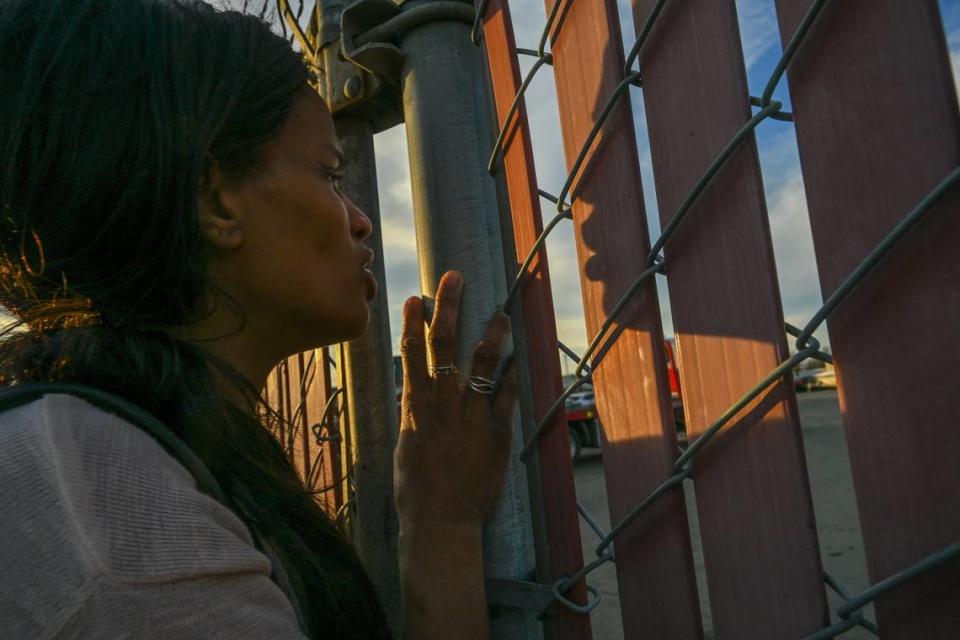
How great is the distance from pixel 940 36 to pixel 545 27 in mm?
551

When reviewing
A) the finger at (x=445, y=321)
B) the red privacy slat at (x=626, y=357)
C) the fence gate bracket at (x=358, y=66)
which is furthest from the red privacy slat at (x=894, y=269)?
the fence gate bracket at (x=358, y=66)

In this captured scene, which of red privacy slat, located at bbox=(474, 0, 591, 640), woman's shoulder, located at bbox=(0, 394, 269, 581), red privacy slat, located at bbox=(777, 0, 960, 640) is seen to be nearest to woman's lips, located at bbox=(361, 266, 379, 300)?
red privacy slat, located at bbox=(474, 0, 591, 640)

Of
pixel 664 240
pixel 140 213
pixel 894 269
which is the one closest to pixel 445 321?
pixel 664 240

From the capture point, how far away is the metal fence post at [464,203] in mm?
1016

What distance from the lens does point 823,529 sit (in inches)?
218

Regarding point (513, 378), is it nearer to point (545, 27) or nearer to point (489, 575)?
point (489, 575)

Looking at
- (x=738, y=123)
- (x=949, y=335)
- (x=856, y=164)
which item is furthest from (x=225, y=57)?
(x=949, y=335)

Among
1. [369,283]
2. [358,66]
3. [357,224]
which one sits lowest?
[369,283]

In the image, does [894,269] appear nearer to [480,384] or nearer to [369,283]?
[480,384]

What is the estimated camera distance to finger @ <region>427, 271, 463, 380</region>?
1.00m

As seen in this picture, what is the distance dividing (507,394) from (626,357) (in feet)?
0.76

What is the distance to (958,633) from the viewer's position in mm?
558

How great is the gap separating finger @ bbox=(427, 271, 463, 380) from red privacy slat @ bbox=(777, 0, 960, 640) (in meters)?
0.53

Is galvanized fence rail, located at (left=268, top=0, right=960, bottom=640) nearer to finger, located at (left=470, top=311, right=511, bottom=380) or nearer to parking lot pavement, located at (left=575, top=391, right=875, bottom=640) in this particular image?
finger, located at (left=470, top=311, right=511, bottom=380)
